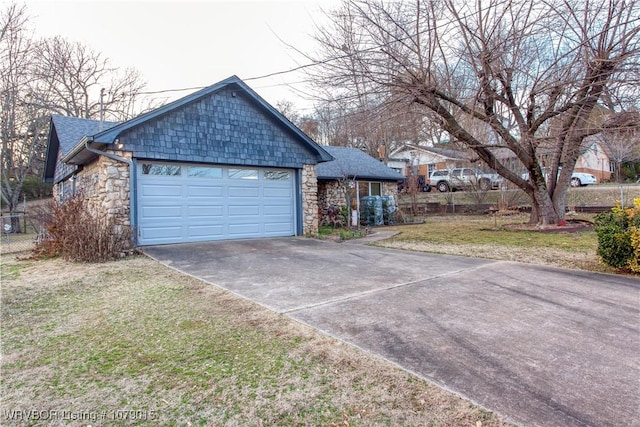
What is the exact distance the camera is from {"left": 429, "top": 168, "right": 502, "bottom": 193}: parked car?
22.0 metres

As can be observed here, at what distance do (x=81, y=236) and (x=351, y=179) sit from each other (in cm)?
1079

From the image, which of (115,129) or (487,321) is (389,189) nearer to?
(115,129)

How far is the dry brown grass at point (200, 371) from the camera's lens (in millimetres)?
2170

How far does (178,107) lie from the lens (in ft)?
31.2

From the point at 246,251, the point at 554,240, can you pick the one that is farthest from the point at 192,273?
the point at 554,240

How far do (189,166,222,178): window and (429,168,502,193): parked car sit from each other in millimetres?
16403

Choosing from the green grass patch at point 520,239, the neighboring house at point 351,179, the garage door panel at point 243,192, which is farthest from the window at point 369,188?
the garage door panel at point 243,192

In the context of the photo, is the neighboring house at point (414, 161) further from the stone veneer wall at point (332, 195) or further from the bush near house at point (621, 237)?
the bush near house at point (621, 237)

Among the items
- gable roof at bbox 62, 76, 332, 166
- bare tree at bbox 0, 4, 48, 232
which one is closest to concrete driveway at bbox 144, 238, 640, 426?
gable roof at bbox 62, 76, 332, 166

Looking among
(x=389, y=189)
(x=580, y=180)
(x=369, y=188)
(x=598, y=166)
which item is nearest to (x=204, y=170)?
(x=369, y=188)

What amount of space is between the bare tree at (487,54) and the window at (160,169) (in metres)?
4.33

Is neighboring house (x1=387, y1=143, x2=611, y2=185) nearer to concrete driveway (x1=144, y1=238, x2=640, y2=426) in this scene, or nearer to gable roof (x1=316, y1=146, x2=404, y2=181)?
gable roof (x1=316, y1=146, x2=404, y2=181)

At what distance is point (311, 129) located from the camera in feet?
97.0

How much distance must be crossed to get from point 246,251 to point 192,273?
93.2 inches
